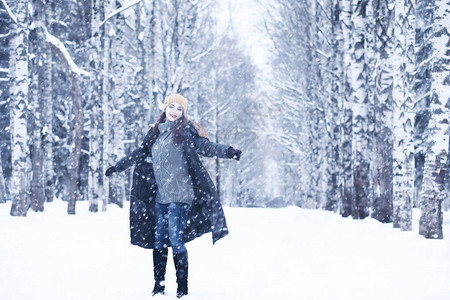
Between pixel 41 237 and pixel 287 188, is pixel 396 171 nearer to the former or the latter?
pixel 41 237

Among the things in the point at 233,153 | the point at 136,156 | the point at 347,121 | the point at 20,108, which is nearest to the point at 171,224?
the point at 136,156

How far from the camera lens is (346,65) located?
634 inches

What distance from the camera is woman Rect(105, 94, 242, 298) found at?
18.0 feet

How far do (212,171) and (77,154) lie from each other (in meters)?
15.9

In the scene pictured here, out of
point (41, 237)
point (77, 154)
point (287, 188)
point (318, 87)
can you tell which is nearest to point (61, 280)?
point (41, 237)

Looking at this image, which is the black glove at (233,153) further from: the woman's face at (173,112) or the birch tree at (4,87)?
the birch tree at (4,87)

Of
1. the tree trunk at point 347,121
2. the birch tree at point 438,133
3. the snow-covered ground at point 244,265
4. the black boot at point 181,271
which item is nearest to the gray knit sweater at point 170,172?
the black boot at point 181,271

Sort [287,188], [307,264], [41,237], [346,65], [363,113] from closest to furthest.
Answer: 1. [307,264]
2. [41,237]
3. [363,113]
4. [346,65]
5. [287,188]

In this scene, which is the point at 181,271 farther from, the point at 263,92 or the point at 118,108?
the point at 263,92

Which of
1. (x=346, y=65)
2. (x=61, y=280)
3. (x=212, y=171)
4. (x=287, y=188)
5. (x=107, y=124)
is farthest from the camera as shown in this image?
(x=287, y=188)

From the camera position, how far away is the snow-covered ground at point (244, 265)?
5.76m

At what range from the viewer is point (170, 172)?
548 centimetres

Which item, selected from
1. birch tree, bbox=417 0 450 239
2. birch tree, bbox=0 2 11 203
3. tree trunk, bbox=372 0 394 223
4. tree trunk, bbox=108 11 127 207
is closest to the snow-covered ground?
birch tree, bbox=417 0 450 239

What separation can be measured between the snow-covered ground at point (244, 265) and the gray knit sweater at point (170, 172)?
945 millimetres
